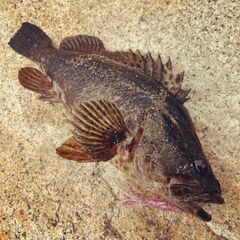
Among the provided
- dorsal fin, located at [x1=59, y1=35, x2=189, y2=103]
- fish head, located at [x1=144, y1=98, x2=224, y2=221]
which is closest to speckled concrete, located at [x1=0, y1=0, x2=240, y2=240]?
dorsal fin, located at [x1=59, y1=35, x2=189, y2=103]

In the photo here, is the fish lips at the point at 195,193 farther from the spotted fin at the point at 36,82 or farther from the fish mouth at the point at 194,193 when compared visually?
the spotted fin at the point at 36,82

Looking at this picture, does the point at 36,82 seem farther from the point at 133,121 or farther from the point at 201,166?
the point at 201,166

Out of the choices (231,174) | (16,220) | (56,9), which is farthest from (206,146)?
(56,9)

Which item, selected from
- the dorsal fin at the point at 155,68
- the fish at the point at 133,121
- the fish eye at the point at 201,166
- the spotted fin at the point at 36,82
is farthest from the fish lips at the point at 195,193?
the spotted fin at the point at 36,82

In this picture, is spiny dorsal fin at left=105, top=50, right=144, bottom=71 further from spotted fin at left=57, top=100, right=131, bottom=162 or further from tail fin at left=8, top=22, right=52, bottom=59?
tail fin at left=8, top=22, right=52, bottom=59

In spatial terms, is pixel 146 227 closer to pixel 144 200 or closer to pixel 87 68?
pixel 144 200
